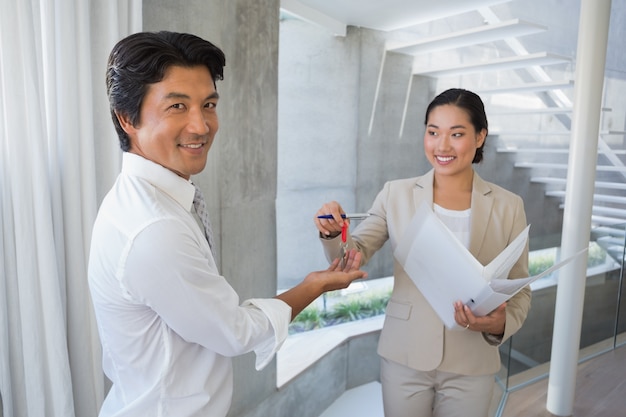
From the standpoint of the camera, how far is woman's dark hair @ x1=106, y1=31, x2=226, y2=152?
2.83 feet

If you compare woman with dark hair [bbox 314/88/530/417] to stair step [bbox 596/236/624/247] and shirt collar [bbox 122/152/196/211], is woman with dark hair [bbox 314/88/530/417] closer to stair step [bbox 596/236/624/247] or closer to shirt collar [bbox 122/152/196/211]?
shirt collar [bbox 122/152/196/211]

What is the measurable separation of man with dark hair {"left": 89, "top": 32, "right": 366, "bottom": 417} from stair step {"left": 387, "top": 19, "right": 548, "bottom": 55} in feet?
9.59

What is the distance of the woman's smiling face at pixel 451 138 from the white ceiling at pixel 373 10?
91.7 inches

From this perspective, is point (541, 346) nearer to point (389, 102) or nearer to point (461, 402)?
point (461, 402)

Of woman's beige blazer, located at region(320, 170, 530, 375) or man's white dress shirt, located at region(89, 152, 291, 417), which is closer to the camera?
man's white dress shirt, located at region(89, 152, 291, 417)

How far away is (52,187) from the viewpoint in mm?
1471

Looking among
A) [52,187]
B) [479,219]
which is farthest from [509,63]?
[52,187]

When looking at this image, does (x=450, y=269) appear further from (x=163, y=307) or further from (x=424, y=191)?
(x=163, y=307)

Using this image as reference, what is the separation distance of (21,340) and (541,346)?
9.53ft

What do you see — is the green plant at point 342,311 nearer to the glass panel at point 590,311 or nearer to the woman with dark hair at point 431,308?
the glass panel at point 590,311

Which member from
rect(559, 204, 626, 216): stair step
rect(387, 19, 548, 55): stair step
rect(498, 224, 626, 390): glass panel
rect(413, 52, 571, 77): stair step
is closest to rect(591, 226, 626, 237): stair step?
rect(498, 224, 626, 390): glass panel

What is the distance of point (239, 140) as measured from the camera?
2188 mm

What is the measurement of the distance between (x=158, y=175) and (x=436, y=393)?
106 cm

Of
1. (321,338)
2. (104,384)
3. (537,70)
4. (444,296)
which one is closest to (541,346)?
(321,338)
